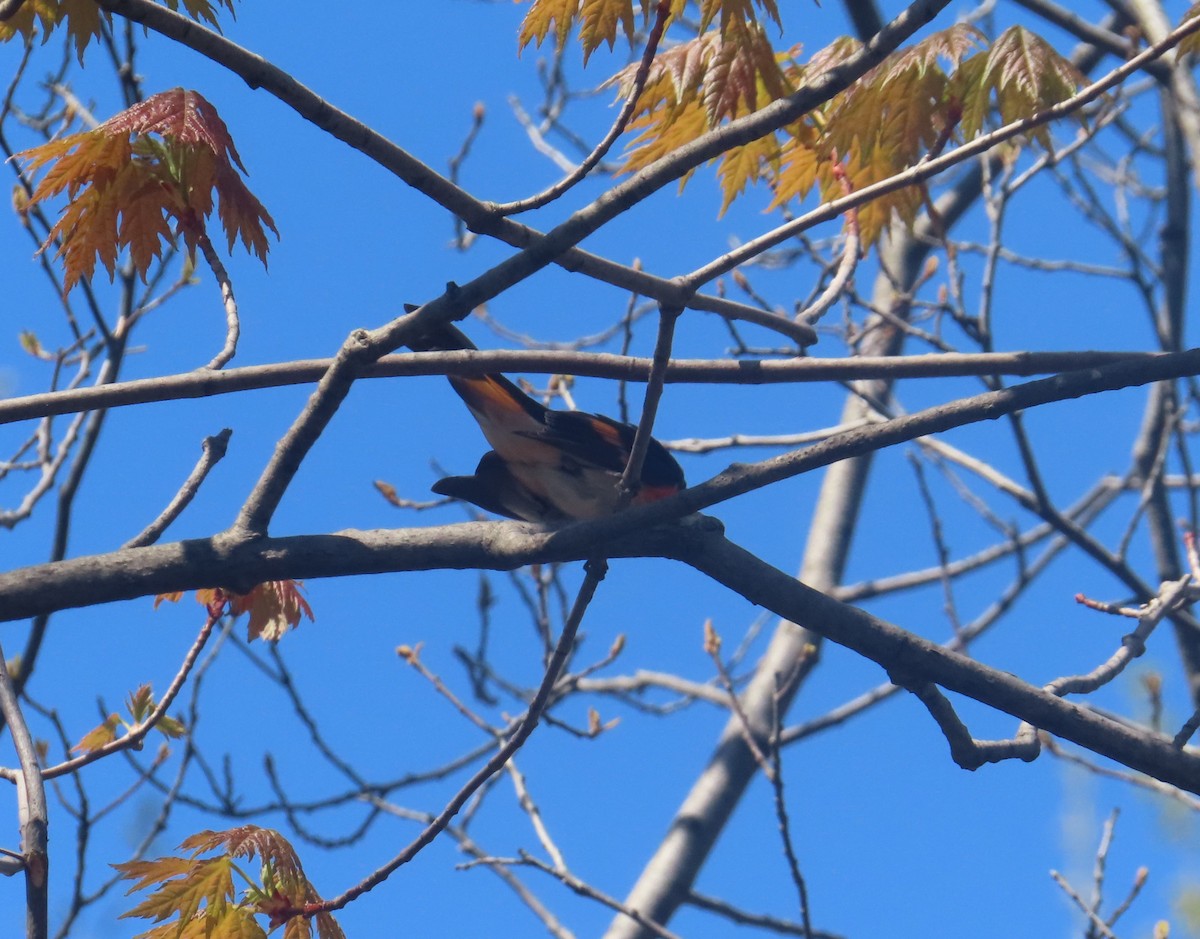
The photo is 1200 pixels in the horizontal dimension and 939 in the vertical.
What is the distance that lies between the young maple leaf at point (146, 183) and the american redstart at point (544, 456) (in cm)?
99

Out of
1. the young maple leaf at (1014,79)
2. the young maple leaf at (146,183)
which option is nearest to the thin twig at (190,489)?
the young maple leaf at (146,183)

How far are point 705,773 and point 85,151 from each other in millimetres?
4198

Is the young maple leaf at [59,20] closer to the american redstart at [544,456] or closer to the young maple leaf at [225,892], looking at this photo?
the american redstart at [544,456]

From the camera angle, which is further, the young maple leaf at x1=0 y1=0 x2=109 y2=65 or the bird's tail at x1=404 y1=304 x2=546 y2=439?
the bird's tail at x1=404 y1=304 x2=546 y2=439

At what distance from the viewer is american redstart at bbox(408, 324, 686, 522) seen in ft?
10.7

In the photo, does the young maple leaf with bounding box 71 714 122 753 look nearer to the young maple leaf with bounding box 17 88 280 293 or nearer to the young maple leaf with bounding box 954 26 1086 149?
the young maple leaf with bounding box 17 88 280 293

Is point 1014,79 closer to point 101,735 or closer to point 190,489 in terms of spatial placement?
point 190,489

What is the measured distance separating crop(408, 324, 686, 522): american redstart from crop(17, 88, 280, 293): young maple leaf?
99 cm

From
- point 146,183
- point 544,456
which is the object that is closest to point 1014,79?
point 544,456

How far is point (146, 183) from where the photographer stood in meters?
2.34

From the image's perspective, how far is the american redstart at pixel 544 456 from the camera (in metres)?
3.26

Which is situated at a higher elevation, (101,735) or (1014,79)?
(1014,79)

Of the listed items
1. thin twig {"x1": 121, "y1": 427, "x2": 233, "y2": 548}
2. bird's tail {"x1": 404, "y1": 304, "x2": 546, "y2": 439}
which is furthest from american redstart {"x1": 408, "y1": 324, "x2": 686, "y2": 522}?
thin twig {"x1": 121, "y1": 427, "x2": 233, "y2": 548}

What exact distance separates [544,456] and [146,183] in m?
1.33
